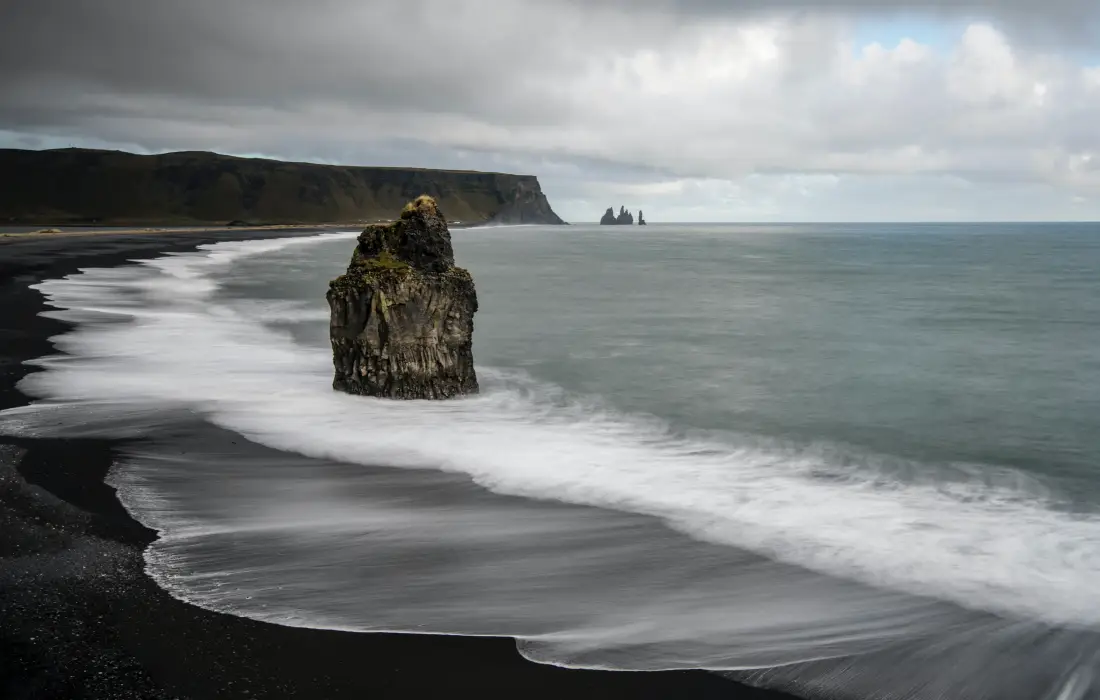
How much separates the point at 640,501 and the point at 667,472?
49.0 inches

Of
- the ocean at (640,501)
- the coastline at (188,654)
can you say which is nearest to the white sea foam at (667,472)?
the ocean at (640,501)

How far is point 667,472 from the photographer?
8.53m

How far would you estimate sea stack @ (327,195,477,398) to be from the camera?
35.2ft

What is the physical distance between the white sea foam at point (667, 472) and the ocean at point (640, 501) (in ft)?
0.14

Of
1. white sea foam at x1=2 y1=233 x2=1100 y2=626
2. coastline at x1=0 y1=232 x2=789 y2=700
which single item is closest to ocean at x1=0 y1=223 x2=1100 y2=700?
white sea foam at x1=2 y1=233 x2=1100 y2=626

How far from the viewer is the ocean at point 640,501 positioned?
4.83 metres

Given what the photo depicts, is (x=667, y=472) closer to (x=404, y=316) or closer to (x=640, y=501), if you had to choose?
(x=640, y=501)

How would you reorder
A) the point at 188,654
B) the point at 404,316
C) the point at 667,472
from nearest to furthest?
the point at 188,654, the point at 667,472, the point at 404,316

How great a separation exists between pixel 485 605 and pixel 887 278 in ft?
162

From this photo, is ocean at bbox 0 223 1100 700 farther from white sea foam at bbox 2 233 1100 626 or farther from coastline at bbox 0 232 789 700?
coastline at bbox 0 232 789 700

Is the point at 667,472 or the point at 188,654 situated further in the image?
the point at 667,472

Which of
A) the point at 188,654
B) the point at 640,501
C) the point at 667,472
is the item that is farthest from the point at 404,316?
the point at 188,654

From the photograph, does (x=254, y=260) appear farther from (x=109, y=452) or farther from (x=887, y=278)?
(x=109, y=452)

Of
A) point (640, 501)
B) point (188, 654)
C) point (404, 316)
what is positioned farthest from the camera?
point (404, 316)
